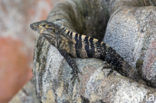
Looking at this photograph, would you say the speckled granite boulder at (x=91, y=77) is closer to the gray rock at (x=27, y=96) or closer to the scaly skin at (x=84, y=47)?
the scaly skin at (x=84, y=47)

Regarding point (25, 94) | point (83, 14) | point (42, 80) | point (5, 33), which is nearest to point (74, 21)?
point (83, 14)

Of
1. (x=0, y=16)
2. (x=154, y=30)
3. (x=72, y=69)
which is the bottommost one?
(x=72, y=69)

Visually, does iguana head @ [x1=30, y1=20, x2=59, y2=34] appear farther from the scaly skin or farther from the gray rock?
the gray rock

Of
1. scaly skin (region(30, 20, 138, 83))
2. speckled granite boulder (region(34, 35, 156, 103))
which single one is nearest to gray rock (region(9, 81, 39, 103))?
speckled granite boulder (region(34, 35, 156, 103))

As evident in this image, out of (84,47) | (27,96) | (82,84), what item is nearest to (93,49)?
(84,47)

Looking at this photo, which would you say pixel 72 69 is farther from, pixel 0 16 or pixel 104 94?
pixel 0 16
